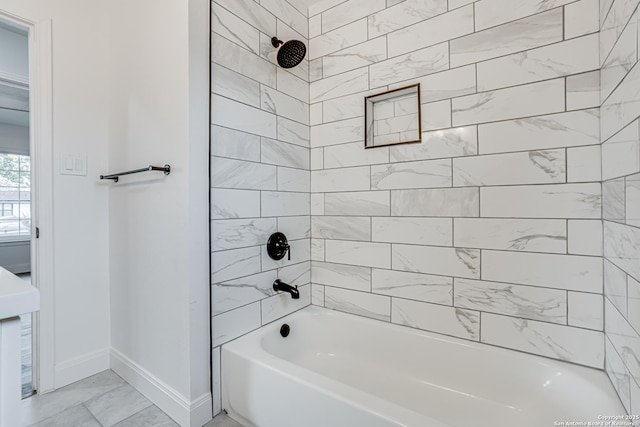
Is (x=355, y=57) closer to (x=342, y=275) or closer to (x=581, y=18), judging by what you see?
(x=581, y=18)

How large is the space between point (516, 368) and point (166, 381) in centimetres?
171

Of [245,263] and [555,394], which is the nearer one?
[555,394]

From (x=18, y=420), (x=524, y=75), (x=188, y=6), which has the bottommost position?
(x=18, y=420)

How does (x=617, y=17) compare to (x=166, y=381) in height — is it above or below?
above

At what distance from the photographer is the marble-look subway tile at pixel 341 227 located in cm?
189

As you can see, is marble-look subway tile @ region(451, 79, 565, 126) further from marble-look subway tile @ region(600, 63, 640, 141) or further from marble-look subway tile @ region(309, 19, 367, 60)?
marble-look subway tile @ region(309, 19, 367, 60)

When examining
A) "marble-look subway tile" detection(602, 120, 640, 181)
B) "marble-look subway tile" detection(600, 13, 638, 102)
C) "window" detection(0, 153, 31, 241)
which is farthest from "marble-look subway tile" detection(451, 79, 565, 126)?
"window" detection(0, 153, 31, 241)

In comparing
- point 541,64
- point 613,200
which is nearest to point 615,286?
point 613,200

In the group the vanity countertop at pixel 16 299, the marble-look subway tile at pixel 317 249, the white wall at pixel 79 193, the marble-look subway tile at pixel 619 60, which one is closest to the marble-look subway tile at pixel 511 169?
the marble-look subway tile at pixel 619 60

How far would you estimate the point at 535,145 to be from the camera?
137cm

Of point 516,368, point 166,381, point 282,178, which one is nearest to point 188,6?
point 282,178

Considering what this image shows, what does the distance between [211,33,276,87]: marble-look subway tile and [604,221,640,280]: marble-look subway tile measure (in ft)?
5.73

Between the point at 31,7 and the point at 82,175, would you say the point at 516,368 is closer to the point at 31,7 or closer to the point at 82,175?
the point at 82,175

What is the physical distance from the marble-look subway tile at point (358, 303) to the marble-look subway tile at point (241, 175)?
813 mm
